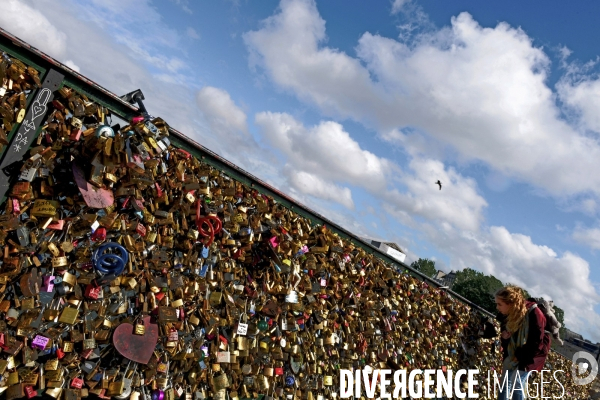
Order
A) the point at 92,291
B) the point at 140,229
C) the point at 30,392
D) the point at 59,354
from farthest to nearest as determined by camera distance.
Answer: the point at 140,229
the point at 92,291
the point at 59,354
the point at 30,392

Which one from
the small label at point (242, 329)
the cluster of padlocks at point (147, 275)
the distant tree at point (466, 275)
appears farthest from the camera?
the distant tree at point (466, 275)

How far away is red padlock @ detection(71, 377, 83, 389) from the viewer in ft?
9.41

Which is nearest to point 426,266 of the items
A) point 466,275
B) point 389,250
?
point 466,275

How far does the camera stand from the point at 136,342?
3.11 m

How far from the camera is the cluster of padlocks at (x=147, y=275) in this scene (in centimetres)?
266

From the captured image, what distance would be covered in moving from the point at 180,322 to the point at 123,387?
57 centimetres

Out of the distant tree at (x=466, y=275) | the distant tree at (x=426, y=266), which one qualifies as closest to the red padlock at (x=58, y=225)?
the distant tree at (x=466, y=275)

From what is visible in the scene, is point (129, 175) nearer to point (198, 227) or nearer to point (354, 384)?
point (198, 227)

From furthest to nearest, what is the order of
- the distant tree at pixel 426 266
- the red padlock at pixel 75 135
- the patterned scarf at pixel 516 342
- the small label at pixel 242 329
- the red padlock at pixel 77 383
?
1. the distant tree at pixel 426 266
2. the patterned scarf at pixel 516 342
3. the small label at pixel 242 329
4. the red padlock at pixel 77 383
5. the red padlock at pixel 75 135

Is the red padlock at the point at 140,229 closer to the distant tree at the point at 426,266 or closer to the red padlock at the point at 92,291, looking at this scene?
the red padlock at the point at 92,291

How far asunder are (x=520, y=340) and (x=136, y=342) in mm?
4911

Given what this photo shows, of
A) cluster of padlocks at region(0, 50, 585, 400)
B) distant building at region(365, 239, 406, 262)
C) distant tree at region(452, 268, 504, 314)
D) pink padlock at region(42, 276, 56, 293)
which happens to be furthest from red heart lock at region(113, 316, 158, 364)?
distant tree at region(452, 268, 504, 314)

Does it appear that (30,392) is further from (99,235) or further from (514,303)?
(514,303)

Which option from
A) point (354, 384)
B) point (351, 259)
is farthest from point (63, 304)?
point (354, 384)
